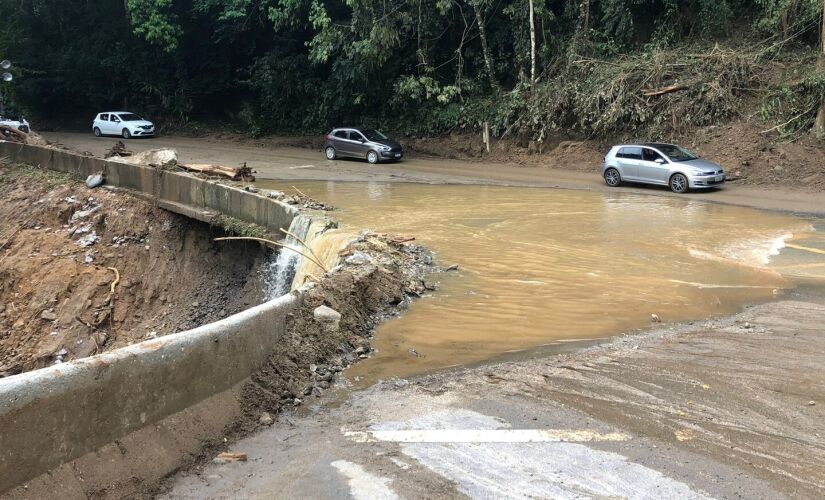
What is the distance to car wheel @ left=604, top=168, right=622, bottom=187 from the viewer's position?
21.2 meters

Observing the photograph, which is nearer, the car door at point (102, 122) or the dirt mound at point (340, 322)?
the dirt mound at point (340, 322)

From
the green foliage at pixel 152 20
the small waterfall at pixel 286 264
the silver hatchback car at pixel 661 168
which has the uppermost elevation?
the green foliage at pixel 152 20

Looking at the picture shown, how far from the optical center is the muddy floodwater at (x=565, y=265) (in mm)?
7426

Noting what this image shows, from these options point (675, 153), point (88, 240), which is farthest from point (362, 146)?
point (88, 240)

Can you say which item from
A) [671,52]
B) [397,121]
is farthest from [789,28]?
[397,121]

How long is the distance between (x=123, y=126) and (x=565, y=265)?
1296 inches

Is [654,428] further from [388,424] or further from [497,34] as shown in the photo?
[497,34]

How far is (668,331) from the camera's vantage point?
748 centimetres

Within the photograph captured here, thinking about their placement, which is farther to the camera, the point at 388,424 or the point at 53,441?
the point at 388,424

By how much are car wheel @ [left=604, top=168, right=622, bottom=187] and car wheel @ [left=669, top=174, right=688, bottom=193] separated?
185 cm

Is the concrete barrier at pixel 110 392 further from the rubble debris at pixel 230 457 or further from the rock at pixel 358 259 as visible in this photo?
the rock at pixel 358 259

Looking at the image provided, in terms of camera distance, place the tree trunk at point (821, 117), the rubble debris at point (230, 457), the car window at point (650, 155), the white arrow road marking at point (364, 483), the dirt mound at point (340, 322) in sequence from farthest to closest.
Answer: the tree trunk at point (821, 117)
the car window at point (650, 155)
the dirt mound at point (340, 322)
the rubble debris at point (230, 457)
the white arrow road marking at point (364, 483)

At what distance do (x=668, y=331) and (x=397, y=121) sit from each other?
27.5m

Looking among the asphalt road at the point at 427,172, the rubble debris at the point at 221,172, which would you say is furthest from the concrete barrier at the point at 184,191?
the asphalt road at the point at 427,172
